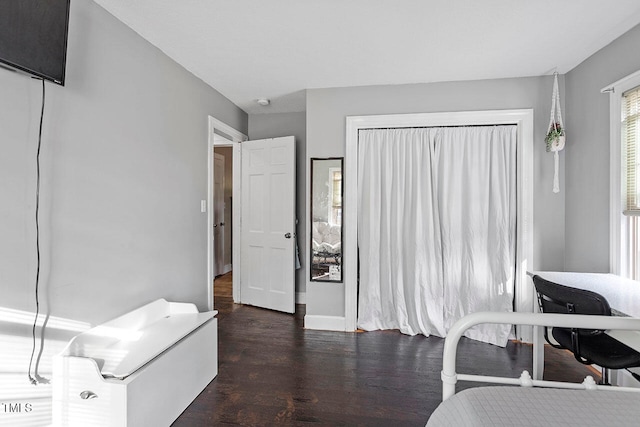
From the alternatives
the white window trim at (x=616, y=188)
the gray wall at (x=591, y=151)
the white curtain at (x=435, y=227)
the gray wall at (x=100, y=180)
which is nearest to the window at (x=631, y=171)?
the white window trim at (x=616, y=188)

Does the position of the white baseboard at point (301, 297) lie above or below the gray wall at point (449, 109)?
below

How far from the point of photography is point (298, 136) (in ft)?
13.5

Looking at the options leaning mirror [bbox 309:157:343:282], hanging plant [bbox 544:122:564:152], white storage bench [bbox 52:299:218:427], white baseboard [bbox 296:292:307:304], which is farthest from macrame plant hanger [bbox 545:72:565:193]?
white storage bench [bbox 52:299:218:427]

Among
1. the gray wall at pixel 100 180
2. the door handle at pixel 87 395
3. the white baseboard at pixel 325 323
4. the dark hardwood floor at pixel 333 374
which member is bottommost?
the dark hardwood floor at pixel 333 374

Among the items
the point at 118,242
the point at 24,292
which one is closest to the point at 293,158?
the point at 118,242

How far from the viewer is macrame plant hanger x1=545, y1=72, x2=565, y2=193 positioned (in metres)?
2.75

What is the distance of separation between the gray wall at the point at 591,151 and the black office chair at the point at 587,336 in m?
0.93

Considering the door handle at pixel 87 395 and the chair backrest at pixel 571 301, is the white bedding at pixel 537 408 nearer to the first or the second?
the chair backrest at pixel 571 301

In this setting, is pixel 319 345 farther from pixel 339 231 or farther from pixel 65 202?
pixel 65 202

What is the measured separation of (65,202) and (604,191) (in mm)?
3550

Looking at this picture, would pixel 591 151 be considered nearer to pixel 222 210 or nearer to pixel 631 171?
pixel 631 171

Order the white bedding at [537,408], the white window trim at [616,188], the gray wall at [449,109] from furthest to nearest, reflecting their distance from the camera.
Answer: the gray wall at [449,109] < the white window trim at [616,188] < the white bedding at [537,408]

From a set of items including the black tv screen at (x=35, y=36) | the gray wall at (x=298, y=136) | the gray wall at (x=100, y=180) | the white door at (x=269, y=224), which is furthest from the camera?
the gray wall at (x=298, y=136)

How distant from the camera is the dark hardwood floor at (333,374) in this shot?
1.94 metres
